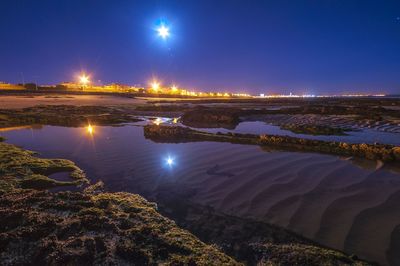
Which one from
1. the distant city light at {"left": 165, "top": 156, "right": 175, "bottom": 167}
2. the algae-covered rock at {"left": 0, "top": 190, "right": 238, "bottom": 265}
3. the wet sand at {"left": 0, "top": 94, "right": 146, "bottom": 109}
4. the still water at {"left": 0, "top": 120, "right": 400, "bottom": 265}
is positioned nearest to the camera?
the algae-covered rock at {"left": 0, "top": 190, "right": 238, "bottom": 265}

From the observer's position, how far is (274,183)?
5.56 m

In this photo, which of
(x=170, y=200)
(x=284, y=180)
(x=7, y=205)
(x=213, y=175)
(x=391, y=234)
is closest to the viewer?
(x=391, y=234)

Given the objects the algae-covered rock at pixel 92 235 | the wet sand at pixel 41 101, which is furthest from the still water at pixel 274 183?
the wet sand at pixel 41 101

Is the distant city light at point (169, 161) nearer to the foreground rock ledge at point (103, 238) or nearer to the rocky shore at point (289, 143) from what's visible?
the foreground rock ledge at point (103, 238)

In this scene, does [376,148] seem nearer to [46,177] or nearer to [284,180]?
[284,180]

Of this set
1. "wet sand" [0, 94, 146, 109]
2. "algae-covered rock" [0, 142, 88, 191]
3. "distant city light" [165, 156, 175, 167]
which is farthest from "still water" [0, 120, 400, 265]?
"wet sand" [0, 94, 146, 109]

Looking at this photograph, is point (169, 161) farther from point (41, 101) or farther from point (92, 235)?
point (41, 101)

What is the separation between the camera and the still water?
12.5ft

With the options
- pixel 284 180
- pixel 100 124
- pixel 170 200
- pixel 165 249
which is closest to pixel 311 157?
pixel 284 180

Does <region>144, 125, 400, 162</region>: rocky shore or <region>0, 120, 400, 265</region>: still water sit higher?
<region>144, 125, 400, 162</region>: rocky shore

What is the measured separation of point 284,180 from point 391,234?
224 cm

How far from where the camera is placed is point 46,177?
19.4 ft

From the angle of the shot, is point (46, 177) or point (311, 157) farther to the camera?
point (311, 157)

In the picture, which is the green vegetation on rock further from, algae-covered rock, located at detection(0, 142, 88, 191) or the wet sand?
the wet sand
